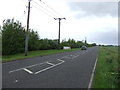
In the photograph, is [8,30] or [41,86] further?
[8,30]

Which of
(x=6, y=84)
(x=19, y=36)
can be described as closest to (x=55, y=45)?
(x=19, y=36)

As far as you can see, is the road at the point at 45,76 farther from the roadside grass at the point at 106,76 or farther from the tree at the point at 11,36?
the tree at the point at 11,36

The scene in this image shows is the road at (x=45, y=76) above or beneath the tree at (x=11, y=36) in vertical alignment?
beneath

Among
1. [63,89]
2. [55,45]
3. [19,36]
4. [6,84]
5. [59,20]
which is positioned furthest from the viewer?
[55,45]

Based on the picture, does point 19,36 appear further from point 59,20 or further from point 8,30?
point 59,20

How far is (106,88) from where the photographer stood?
7047 millimetres

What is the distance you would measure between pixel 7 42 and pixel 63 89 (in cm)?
2265

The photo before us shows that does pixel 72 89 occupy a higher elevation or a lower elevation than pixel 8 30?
lower

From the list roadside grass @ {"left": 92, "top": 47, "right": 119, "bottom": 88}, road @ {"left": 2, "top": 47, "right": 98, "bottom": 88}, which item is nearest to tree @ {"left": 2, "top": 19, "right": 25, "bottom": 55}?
road @ {"left": 2, "top": 47, "right": 98, "bottom": 88}

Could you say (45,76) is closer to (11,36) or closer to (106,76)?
(106,76)

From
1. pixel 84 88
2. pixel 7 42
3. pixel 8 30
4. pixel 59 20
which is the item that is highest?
pixel 59 20

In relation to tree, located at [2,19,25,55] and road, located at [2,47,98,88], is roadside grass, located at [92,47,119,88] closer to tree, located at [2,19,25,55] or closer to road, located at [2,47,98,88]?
road, located at [2,47,98,88]

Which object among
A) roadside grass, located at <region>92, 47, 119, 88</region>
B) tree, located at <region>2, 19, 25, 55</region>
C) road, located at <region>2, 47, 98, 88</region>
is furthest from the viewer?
tree, located at <region>2, 19, 25, 55</region>

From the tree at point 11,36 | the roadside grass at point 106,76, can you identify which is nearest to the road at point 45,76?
the roadside grass at point 106,76
